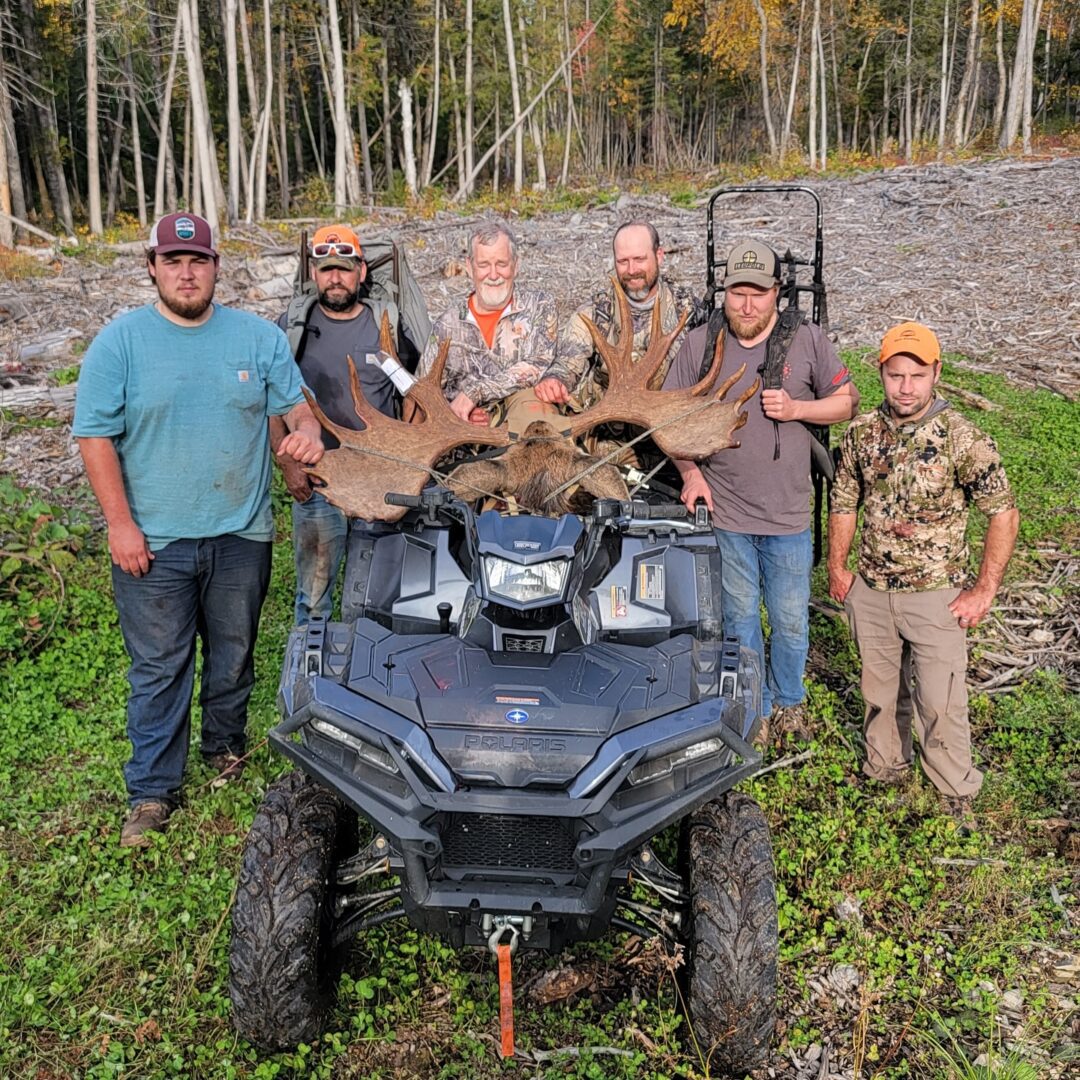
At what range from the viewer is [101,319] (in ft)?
44.4

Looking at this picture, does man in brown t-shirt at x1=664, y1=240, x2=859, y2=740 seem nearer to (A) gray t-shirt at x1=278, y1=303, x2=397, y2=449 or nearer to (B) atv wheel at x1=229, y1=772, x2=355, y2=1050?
(A) gray t-shirt at x1=278, y1=303, x2=397, y2=449

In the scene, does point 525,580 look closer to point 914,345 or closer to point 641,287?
point 914,345

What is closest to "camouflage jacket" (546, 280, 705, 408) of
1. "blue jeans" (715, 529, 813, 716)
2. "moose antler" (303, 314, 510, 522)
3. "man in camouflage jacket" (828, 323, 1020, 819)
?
"moose antler" (303, 314, 510, 522)

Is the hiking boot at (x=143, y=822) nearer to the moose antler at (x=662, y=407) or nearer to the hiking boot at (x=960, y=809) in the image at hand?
the moose antler at (x=662, y=407)

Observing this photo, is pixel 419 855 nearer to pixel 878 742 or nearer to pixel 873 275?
pixel 878 742

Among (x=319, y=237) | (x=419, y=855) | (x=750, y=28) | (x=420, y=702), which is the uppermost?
(x=750, y=28)

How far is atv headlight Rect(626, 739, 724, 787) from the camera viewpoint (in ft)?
10.4

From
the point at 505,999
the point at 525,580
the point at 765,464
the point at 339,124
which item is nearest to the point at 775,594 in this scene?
the point at 765,464

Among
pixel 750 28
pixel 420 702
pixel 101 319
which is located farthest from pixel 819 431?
pixel 750 28

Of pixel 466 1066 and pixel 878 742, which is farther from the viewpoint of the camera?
pixel 878 742

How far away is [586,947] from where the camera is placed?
4.24 m

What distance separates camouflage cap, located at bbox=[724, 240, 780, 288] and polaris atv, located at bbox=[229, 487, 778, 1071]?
1.70 m

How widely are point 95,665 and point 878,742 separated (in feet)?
16.0

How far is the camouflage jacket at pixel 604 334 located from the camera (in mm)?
5305
